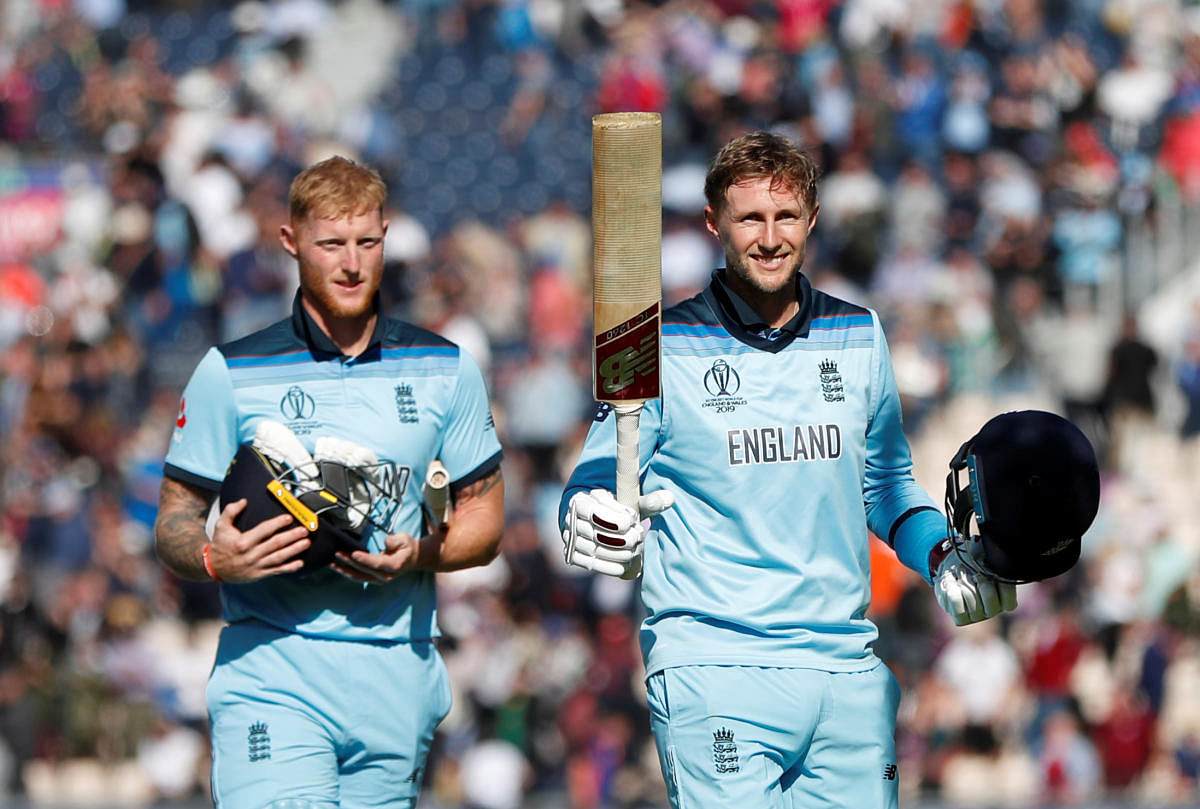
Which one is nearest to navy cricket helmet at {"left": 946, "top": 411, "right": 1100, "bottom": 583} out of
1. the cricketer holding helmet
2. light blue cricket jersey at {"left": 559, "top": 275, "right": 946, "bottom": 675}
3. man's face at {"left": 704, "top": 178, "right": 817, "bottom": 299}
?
the cricketer holding helmet

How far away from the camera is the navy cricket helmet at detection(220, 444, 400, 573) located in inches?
206

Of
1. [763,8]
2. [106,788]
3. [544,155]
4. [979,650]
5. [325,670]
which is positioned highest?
[763,8]

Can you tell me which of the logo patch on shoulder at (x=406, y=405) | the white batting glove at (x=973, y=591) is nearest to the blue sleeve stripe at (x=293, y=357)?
the logo patch on shoulder at (x=406, y=405)

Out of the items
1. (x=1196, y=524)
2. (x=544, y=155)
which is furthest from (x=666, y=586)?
(x=544, y=155)

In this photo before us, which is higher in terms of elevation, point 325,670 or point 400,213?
point 400,213

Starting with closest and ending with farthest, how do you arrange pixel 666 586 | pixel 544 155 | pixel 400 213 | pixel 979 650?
1. pixel 666 586
2. pixel 979 650
3. pixel 400 213
4. pixel 544 155

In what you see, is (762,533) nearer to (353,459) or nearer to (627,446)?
(627,446)

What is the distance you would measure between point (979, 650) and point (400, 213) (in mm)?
7030

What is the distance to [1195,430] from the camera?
1477 centimetres

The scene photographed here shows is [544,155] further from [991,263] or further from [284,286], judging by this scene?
[991,263]

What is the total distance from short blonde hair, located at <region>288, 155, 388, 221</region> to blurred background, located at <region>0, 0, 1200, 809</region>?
7.16 metres

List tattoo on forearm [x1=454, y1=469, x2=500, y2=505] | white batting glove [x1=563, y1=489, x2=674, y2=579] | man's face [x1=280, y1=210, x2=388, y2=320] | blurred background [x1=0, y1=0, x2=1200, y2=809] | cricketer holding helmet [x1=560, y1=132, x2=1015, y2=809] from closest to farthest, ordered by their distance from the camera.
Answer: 1. white batting glove [x1=563, y1=489, x2=674, y2=579]
2. cricketer holding helmet [x1=560, y1=132, x2=1015, y2=809]
3. man's face [x1=280, y1=210, x2=388, y2=320]
4. tattoo on forearm [x1=454, y1=469, x2=500, y2=505]
5. blurred background [x1=0, y1=0, x2=1200, y2=809]

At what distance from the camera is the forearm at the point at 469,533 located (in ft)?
18.0

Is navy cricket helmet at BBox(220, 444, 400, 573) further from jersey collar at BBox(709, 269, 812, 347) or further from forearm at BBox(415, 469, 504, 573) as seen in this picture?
jersey collar at BBox(709, 269, 812, 347)
